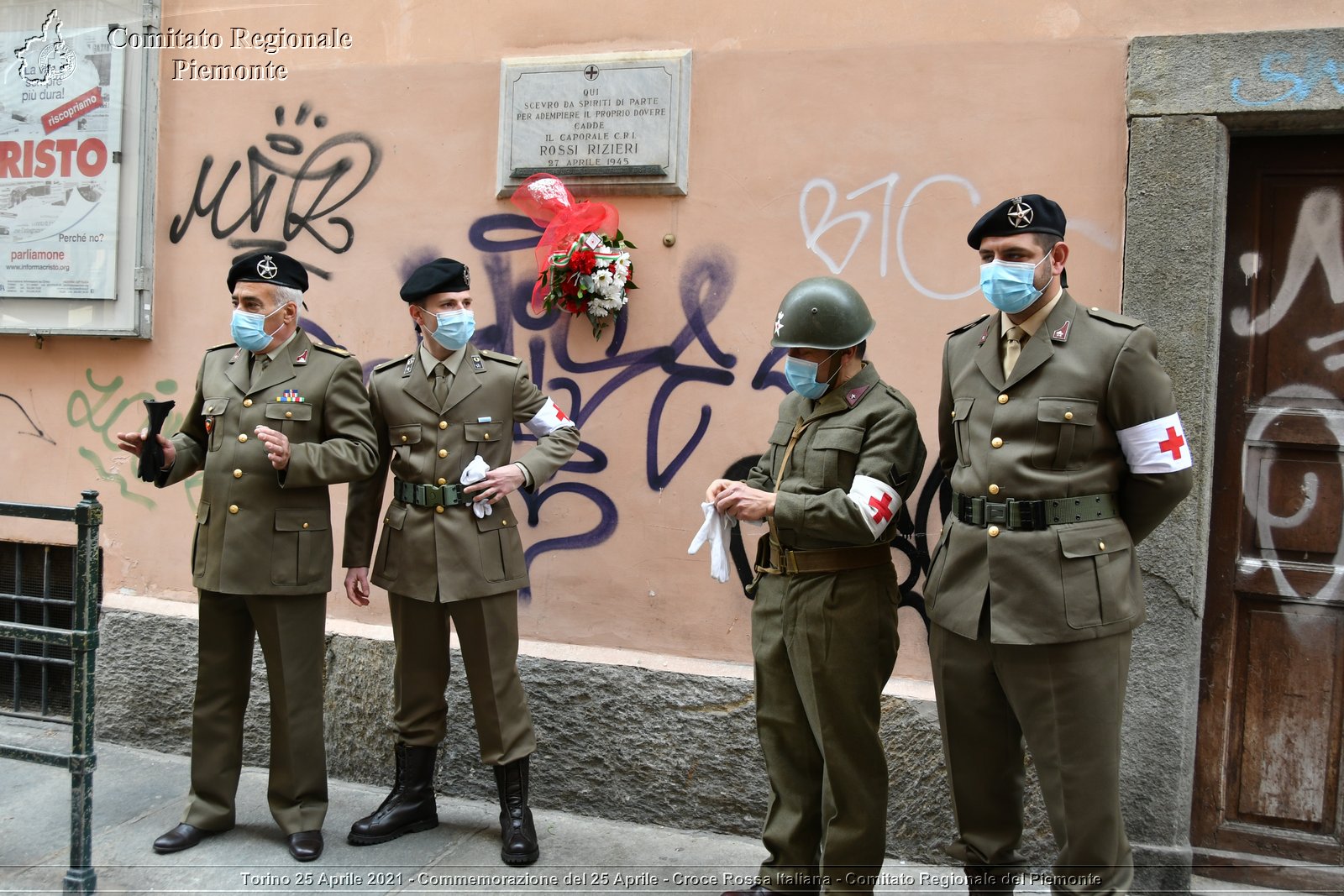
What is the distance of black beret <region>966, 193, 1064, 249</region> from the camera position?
305 cm

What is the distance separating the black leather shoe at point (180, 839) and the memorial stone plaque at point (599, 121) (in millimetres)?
2629

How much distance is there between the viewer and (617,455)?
180 inches

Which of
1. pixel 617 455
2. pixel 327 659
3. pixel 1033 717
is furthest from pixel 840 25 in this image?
pixel 327 659

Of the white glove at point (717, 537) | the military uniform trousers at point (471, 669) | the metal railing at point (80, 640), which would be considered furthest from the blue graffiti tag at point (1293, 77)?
the metal railing at point (80, 640)

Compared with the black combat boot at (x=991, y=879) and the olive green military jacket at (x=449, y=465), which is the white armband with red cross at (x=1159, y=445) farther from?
the olive green military jacket at (x=449, y=465)

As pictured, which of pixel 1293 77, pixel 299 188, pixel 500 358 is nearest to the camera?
pixel 1293 77

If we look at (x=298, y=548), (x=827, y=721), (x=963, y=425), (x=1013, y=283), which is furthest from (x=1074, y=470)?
(x=298, y=548)

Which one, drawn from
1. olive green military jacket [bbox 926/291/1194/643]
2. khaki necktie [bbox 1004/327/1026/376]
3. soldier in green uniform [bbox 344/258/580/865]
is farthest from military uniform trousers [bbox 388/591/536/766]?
khaki necktie [bbox 1004/327/1026/376]

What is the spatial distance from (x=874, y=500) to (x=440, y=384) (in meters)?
1.63

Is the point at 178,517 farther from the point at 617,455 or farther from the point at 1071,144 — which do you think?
the point at 1071,144

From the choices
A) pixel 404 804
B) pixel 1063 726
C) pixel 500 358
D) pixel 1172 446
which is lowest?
pixel 404 804

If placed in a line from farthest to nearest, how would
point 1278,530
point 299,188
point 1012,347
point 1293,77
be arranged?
point 299,188, point 1278,530, point 1293,77, point 1012,347

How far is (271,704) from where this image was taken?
13.5 feet

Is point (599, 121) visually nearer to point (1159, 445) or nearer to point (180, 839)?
point (1159, 445)
